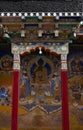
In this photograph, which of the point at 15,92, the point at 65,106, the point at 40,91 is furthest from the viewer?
the point at 40,91

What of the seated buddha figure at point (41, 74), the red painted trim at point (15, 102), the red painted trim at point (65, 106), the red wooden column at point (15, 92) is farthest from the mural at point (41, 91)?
the red painted trim at point (65, 106)

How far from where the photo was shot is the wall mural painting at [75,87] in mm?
13672

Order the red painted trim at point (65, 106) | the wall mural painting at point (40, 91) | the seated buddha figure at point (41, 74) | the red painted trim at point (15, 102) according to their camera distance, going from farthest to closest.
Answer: the seated buddha figure at point (41, 74) < the wall mural painting at point (40, 91) < the red painted trim at point (15, 102) < the red painted trim at point (65, 106)

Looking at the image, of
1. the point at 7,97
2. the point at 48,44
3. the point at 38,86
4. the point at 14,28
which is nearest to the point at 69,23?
the point at 48,44

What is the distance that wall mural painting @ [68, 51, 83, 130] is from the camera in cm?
1367

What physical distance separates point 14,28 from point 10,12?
0.65 metres

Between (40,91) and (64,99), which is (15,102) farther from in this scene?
(40,91)

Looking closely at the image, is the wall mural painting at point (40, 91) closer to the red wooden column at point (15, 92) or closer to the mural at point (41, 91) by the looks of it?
the mural at point (41, 91)

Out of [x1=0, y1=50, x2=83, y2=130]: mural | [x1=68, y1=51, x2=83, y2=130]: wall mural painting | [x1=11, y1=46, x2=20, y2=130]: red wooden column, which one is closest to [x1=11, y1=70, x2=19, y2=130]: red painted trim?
[x1=11, y1=46, x2=20, y2=130]: red wooden column

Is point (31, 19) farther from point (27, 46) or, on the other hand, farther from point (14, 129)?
point (14, 129)

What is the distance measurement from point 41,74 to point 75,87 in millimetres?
1630

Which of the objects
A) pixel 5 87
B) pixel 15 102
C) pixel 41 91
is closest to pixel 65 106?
pixel 15 102

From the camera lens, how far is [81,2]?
14.0 m

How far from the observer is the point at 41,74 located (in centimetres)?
1423
